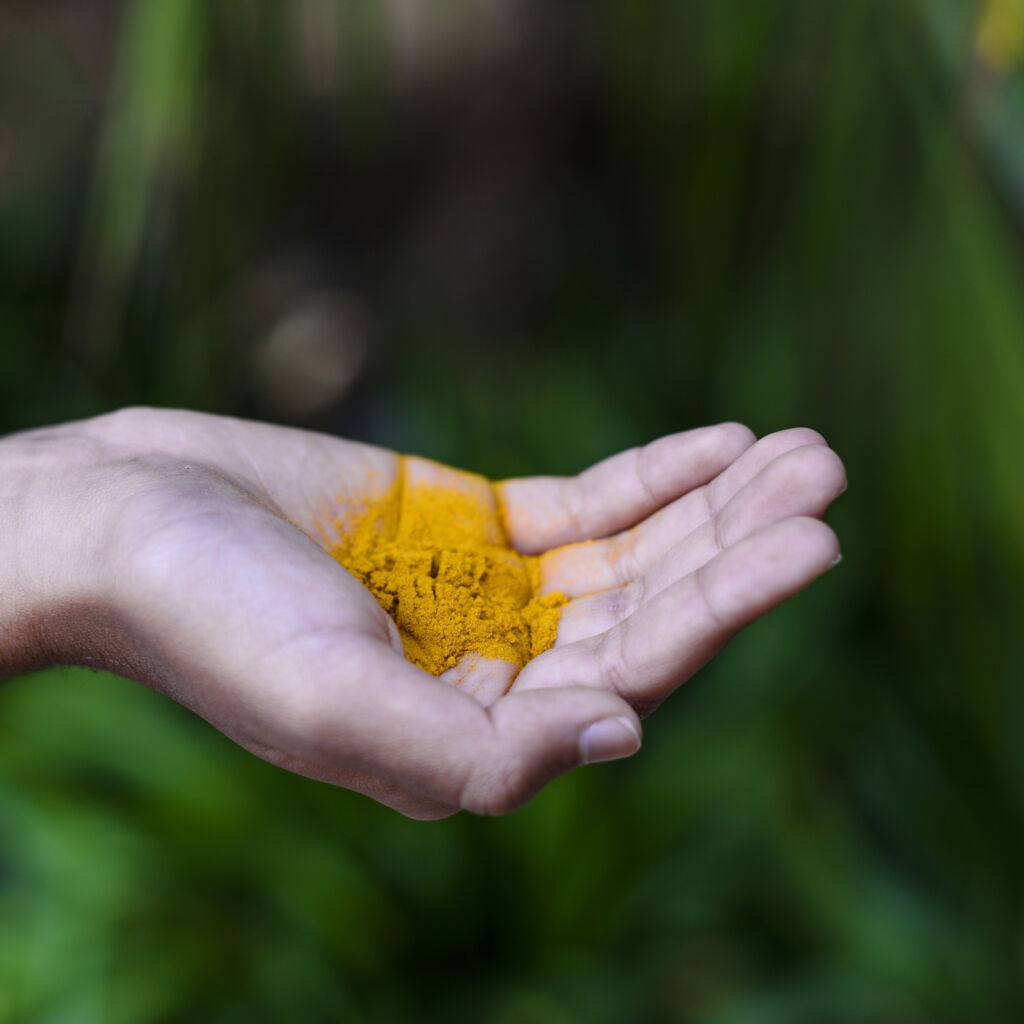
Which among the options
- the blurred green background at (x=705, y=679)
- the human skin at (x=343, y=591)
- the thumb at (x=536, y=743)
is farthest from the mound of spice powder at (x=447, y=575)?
the blurred green background at (x=705, y=679)

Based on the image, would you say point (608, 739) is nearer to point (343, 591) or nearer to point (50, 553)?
point (343, 591)

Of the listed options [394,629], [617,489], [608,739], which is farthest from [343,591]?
[617,489]

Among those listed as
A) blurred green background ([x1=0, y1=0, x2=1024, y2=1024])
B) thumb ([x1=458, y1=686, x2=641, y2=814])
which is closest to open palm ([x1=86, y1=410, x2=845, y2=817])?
thumb ([x1=458, y1=686, x2=641, y2=814])

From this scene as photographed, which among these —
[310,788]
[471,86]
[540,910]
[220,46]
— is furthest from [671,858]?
[471,86]

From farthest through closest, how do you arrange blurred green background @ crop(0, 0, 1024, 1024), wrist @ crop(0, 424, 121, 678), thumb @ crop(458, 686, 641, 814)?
blurred green background @ crop(0, 0, 1024, 1024), wrist @ crop(0, 424, 121, 678), thumb @ crop(458, 686, 641, 814)

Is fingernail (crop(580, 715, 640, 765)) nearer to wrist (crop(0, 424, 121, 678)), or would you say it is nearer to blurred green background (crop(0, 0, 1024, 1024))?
wrist (crop(0, 424, 121, 678))

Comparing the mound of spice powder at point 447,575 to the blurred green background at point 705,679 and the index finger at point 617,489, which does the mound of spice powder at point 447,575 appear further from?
the blurred green background at point 705,679

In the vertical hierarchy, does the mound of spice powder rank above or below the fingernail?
below

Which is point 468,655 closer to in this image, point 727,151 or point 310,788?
point 310,788
